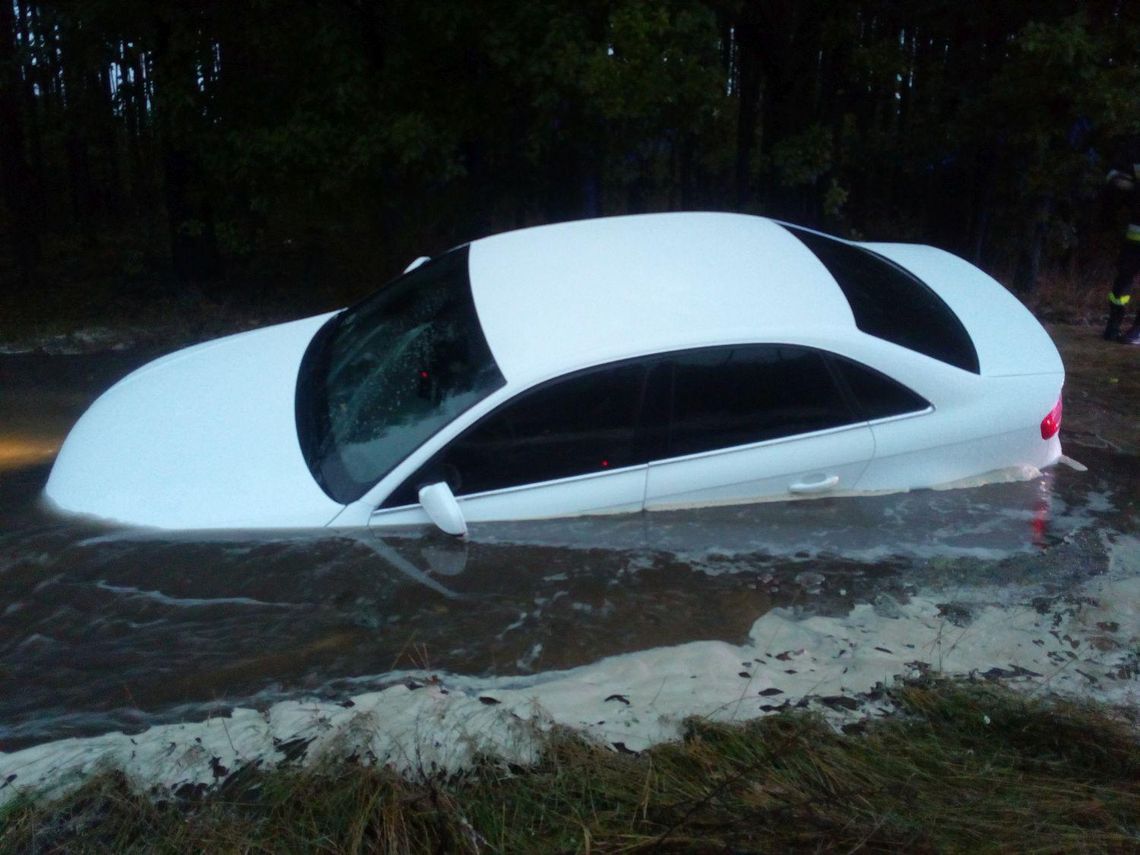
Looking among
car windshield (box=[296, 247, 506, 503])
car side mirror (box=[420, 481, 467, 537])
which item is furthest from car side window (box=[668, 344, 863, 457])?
car side mirror (box=[420, 481, 467, 537])

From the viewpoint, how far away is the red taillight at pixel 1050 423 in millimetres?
5191

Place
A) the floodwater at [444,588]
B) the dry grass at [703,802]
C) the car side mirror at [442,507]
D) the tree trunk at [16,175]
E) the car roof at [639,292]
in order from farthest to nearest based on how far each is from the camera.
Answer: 1. the tree trunk at [16,175]
2. the car roof at [639,292]
3. the car side mirror at [442,507]
4. the floodwater at [444,588]
5. the dry grass at [703,802]

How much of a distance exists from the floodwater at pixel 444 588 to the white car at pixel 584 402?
5.1 inches

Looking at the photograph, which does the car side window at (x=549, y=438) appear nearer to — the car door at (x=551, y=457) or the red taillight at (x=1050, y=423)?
the car door at (x=551, y=457)

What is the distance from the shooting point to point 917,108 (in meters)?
11.1

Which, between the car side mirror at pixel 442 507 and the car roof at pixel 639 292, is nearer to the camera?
the car side mirror at pixel 442 507

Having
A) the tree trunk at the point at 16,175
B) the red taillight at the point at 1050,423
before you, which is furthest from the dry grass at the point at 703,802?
the tree trunk at the point at 16,175

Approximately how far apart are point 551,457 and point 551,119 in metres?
5.50

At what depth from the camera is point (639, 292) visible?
16.1ft

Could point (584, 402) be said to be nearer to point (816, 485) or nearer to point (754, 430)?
point (754, 430)

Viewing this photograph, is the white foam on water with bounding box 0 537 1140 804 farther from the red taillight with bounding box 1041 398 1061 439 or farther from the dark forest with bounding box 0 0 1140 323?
the dark forest with bounding box 0 0 1140 323

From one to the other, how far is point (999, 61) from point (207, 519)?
8602mm

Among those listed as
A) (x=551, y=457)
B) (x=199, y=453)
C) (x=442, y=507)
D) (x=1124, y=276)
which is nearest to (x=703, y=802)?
(x=442, y=507)

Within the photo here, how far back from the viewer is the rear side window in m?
5.06
